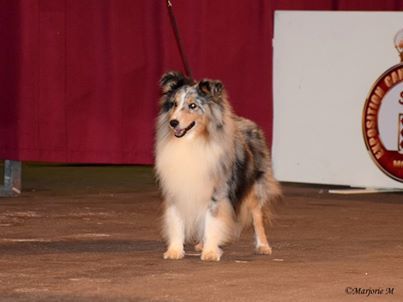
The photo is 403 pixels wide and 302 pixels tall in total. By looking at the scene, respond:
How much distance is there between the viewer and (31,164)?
19.8m

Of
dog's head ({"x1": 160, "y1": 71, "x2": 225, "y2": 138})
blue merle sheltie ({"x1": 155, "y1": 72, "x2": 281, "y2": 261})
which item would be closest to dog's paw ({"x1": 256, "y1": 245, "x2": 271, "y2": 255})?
blue merle sheltie ({"x1": 155, "y1": 72, "x2": 281, "y2": 261})

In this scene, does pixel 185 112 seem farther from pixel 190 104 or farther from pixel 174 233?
pixel 174 233

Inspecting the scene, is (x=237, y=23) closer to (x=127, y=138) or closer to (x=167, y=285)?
(x=127, y=138)

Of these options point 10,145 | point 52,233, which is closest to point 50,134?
point 10,145

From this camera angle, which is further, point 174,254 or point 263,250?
point 263,250

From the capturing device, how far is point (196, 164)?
→ 33.2 ft

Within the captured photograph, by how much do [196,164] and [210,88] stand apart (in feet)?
1.95

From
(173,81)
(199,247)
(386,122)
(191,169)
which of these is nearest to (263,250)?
(199,247)

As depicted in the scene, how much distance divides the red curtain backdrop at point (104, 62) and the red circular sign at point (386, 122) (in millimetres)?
1082

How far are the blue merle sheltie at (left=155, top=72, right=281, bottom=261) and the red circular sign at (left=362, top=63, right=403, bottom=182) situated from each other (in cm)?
477

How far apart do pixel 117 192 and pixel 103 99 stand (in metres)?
1.09

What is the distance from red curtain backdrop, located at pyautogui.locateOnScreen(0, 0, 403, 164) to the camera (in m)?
15.2

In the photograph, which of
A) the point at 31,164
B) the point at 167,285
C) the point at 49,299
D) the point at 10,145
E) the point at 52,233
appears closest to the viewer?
the point at 49,299

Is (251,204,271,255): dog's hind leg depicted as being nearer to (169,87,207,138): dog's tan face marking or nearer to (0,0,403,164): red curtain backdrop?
(169,87,207,138): dog's tan face marking
